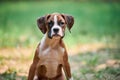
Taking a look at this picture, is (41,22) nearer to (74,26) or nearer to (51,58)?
(51,58)

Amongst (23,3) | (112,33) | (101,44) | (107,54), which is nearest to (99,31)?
(112,33)

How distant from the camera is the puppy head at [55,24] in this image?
20.1 feet

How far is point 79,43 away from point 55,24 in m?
5.20

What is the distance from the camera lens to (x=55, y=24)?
20.4ft

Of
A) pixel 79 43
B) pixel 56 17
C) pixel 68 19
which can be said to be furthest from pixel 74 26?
pixel 56 17

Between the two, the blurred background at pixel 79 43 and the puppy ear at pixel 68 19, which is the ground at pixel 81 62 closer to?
the blurred background at pixel 79 43

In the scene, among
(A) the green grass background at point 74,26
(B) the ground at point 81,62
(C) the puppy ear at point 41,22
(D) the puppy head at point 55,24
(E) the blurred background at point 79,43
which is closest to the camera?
(D) the puppy head at point 55,24

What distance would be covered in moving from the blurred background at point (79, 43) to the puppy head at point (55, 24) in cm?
133

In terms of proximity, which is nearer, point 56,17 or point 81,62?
point 56,17

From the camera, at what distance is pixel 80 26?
1436cm

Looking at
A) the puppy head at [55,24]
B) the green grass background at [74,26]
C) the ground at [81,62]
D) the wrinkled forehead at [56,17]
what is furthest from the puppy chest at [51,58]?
the green grass background at [74,26]

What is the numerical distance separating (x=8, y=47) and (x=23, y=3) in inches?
412

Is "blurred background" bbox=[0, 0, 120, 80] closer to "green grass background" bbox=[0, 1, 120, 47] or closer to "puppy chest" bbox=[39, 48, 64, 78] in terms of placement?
"green grass background" bbox=[0, 1, 120, 47]

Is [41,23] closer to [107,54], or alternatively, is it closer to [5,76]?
[5,76]
